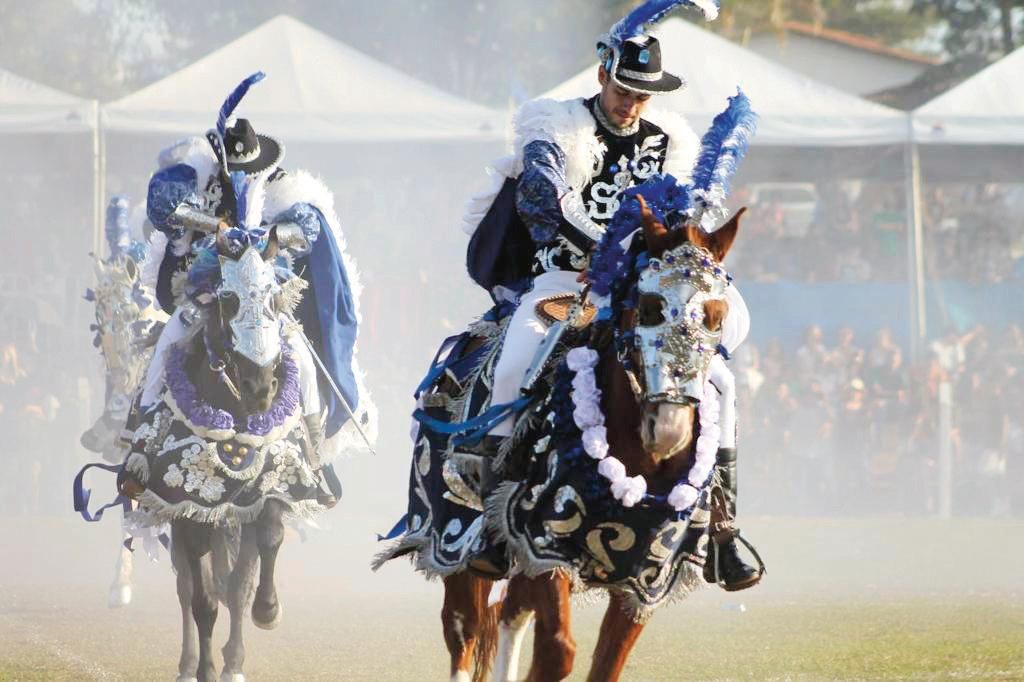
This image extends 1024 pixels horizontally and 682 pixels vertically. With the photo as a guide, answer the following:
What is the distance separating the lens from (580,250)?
8.02 meters

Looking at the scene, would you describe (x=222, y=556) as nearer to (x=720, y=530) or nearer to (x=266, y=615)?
(x=266, y=615)

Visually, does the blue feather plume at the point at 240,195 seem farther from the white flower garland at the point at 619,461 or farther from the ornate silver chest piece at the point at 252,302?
the white flower garland at the point at 619,461

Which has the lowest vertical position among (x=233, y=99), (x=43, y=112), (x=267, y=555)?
(x=267, y=555)

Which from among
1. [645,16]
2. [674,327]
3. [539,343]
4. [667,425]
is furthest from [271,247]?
[667,425]

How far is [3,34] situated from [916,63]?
20993 millimetres

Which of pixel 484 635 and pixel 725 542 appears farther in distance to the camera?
pixel 484 635

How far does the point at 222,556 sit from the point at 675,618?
465 cm

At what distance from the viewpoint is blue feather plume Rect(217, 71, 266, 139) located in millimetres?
10727

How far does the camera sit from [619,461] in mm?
7113

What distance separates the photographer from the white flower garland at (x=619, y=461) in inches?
277

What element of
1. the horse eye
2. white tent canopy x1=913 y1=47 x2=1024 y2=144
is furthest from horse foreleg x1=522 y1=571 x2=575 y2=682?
white tent canopy x1=913 y1=47 x2=1024 y2=144

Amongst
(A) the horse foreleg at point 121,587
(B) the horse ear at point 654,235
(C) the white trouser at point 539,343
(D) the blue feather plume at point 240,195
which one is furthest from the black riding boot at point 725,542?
(A) the horse foreleg at point 121,587

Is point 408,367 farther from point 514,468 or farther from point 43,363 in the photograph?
point 514,468

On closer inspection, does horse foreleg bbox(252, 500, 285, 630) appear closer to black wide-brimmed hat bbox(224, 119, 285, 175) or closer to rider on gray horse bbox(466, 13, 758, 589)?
black wide-brimmed hat bbox(224, 119, 285, 175)
